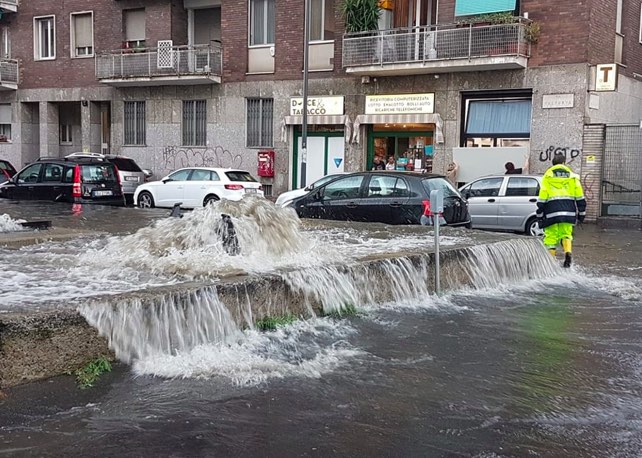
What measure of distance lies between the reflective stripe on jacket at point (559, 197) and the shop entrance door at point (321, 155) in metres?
14.1

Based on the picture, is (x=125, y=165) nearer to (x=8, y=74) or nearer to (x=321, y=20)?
(x=321, y=20)

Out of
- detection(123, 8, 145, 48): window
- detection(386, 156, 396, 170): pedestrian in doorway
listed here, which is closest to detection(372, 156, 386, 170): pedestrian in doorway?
detection(386, 156, 396, 170): pedestrian in doorway

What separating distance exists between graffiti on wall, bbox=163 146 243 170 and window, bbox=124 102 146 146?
5.50 ft

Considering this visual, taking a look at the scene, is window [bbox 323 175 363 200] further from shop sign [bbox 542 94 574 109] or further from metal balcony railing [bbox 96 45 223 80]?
metal balcony railing [bbox 96 45 223 80]

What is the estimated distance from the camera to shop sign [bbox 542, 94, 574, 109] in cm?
→ 2033

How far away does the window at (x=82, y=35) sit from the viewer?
30.0 m

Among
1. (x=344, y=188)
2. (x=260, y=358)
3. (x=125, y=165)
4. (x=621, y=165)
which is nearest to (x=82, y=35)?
(x=125, y=165)

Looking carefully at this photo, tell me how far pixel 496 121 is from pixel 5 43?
74.8ft

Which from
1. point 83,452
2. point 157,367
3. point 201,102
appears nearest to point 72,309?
point 157,367

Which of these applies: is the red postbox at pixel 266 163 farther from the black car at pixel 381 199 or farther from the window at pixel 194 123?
the black car at pixel 381 199

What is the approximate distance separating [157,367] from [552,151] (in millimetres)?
17534

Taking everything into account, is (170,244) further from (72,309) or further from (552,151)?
(552,151)

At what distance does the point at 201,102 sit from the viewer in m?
27.8

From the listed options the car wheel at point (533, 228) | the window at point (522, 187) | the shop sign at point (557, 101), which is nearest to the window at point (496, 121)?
the shop sign at point (557, 101)
